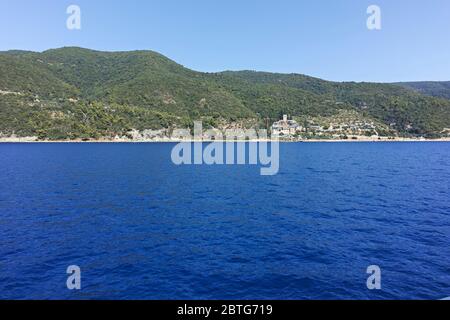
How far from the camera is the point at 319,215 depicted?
137 ft

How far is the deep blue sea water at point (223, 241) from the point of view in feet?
71.6

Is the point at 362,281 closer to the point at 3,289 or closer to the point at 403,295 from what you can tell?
the point at 403,295

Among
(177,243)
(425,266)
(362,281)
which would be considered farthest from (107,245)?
(425,266)

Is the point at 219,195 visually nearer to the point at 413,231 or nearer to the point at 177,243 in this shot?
the point at 177,243

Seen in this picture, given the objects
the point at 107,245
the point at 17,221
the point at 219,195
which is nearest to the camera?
the point at 107,245

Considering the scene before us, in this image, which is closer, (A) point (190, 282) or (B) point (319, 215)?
(A) point (190, 282)

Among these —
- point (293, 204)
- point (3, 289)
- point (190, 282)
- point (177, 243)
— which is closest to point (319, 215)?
point (293, 204)

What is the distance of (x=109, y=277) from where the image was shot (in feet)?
76.7

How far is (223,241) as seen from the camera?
31500 millimetres

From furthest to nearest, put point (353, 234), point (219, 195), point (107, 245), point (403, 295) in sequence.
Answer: point (219, 195)
point (353, 234)
point (107, 245)
point (403, 295)

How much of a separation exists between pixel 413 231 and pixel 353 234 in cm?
712

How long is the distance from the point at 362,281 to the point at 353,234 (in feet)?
38.2

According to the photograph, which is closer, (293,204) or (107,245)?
(107,245)

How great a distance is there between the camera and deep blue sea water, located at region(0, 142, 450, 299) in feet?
71.6
